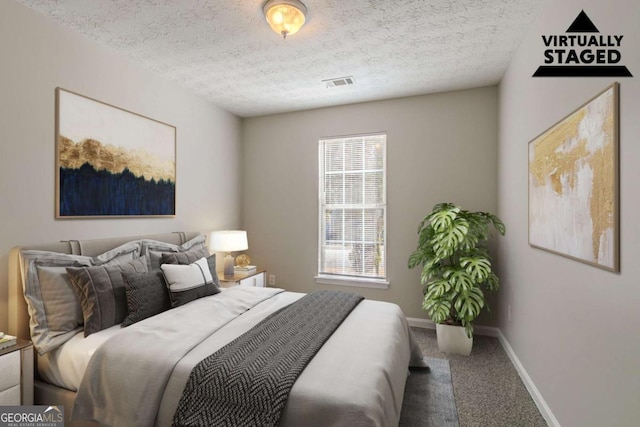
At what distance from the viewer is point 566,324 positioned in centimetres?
182

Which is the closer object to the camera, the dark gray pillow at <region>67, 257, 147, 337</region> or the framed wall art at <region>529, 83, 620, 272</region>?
the framed wall art at <region>529, 83, 620, 272</region>

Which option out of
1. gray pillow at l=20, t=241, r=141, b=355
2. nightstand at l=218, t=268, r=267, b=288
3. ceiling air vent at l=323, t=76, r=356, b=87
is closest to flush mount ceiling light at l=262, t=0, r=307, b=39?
ceiling air vent at l=323, t=76, r=356, b=87

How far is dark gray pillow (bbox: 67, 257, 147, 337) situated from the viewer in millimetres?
2029

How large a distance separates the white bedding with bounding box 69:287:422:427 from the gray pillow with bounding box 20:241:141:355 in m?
0.18

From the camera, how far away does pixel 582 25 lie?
165cm

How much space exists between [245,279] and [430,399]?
7.26ft

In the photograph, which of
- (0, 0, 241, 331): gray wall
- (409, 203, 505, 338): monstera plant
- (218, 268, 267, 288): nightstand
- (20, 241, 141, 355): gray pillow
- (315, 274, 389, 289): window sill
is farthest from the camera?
(315, 274, 389, 289): window sill

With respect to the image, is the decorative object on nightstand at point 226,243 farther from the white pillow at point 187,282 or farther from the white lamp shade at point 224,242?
the white pillow at point 187,282

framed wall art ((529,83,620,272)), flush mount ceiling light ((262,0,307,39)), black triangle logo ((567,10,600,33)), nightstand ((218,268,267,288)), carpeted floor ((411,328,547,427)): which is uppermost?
flush mount ceiling light ((262,0,307,39))

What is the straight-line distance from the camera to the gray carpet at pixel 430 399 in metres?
2.06

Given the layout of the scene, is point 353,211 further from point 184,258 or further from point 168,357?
point 168,357

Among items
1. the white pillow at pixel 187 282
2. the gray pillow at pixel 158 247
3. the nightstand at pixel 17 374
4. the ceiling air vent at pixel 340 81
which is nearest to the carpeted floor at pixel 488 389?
the white pillow at pixel 187 282

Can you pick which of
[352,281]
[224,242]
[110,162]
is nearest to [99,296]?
[110,162]

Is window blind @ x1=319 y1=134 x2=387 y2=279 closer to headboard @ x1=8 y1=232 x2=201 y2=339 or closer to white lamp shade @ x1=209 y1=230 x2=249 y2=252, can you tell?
white lamp shade @ x1=209 y1=230 x2=249 y2=252
